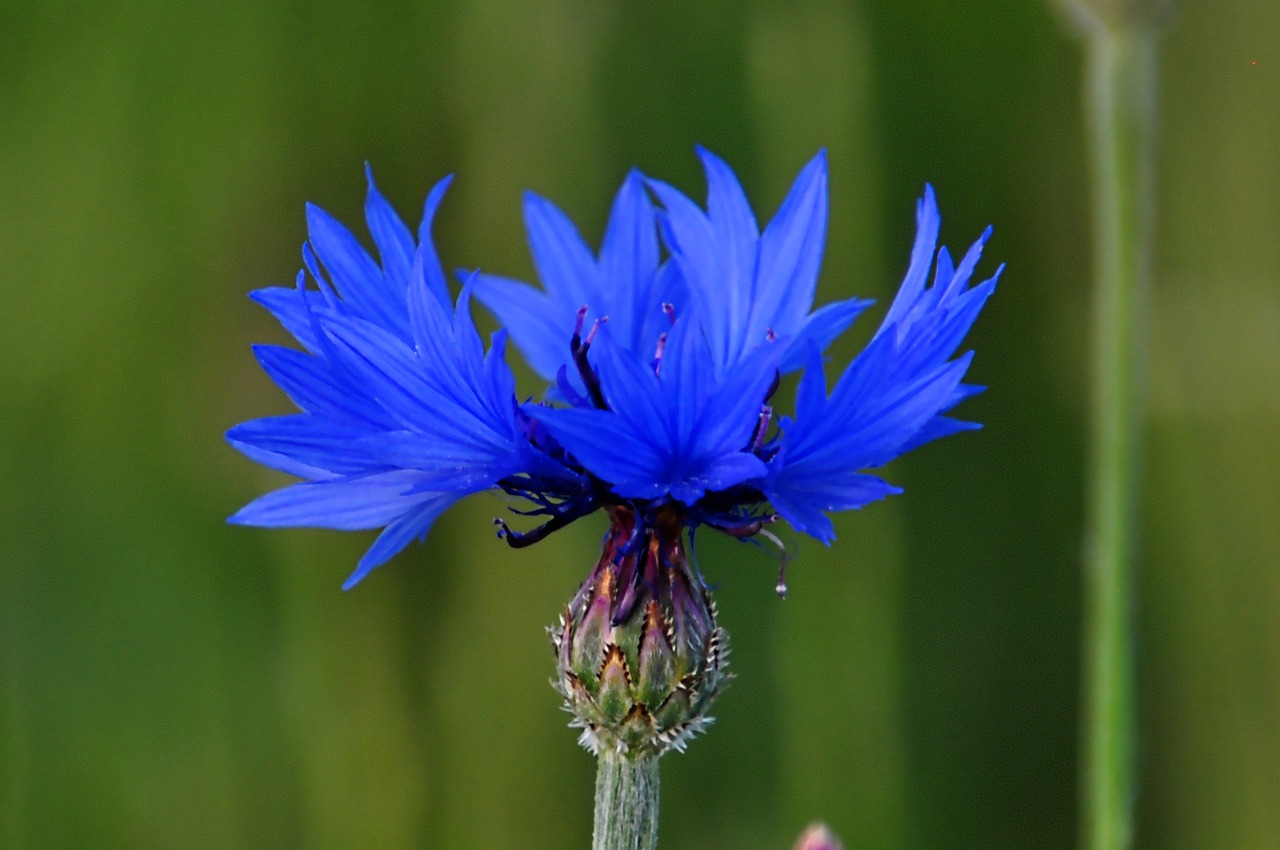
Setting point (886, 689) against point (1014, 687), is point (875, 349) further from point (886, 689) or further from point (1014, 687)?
point (1014, 687)

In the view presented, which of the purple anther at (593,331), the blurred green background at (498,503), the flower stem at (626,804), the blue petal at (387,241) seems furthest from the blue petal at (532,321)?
the blurred green background at (498,503)

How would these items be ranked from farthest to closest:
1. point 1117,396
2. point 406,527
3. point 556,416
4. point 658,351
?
point 1117,396
point 658,351
point 406,527
point 556,416

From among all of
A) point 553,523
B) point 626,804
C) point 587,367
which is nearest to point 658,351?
point 587,367

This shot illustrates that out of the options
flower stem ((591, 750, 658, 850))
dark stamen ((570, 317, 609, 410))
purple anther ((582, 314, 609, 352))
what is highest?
purple anther ((582, 314, 609, 352))

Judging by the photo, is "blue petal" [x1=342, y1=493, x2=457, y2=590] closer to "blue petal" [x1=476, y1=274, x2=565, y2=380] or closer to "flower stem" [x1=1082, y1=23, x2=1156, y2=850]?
"blue petal" [x1=476, y1=274, x2=565, y2=380]

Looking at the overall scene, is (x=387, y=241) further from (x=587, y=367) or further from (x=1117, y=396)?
(x=1117, y=396)

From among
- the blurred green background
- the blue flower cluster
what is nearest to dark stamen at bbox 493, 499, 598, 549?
the blue flower cluster
